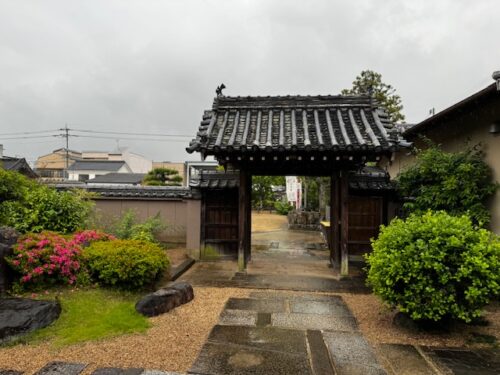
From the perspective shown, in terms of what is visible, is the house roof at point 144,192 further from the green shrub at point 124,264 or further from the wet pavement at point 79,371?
the wet pavement at point 79,371

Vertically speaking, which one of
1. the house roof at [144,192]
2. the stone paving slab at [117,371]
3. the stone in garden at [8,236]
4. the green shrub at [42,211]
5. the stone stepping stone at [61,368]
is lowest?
the stone stepping stone at [61,368]

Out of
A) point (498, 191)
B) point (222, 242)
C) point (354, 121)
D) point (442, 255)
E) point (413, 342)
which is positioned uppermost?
point (354, 121)

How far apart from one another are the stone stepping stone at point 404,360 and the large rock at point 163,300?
125 inches

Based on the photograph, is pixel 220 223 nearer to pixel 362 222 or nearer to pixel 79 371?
pixel 362 222

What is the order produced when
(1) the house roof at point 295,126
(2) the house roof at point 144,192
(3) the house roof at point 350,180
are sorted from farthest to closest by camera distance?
(2) the house roof at point 144,192 → (3) the house roof at point 350,180 → (1) the house roof at point 295,126

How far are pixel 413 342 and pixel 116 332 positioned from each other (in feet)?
13.2

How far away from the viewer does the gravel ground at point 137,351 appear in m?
3.62

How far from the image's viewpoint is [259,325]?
A: 476 cm

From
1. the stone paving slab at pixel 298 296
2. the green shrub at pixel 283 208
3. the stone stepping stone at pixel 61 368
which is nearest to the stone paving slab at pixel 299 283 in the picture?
the stone paving slab at pixel 298 296

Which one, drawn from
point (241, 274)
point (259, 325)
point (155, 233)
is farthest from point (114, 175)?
point (259, 325)

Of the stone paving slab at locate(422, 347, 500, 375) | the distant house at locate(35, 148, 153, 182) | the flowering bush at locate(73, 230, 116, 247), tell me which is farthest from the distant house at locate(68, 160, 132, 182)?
the stone paving slab at locate(422, 347, 500, 375)

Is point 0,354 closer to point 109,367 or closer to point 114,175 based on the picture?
point 109,367

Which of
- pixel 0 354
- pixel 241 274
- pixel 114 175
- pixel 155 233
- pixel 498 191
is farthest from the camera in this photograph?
pixel 114 175

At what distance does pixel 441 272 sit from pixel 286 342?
2.24 meters
